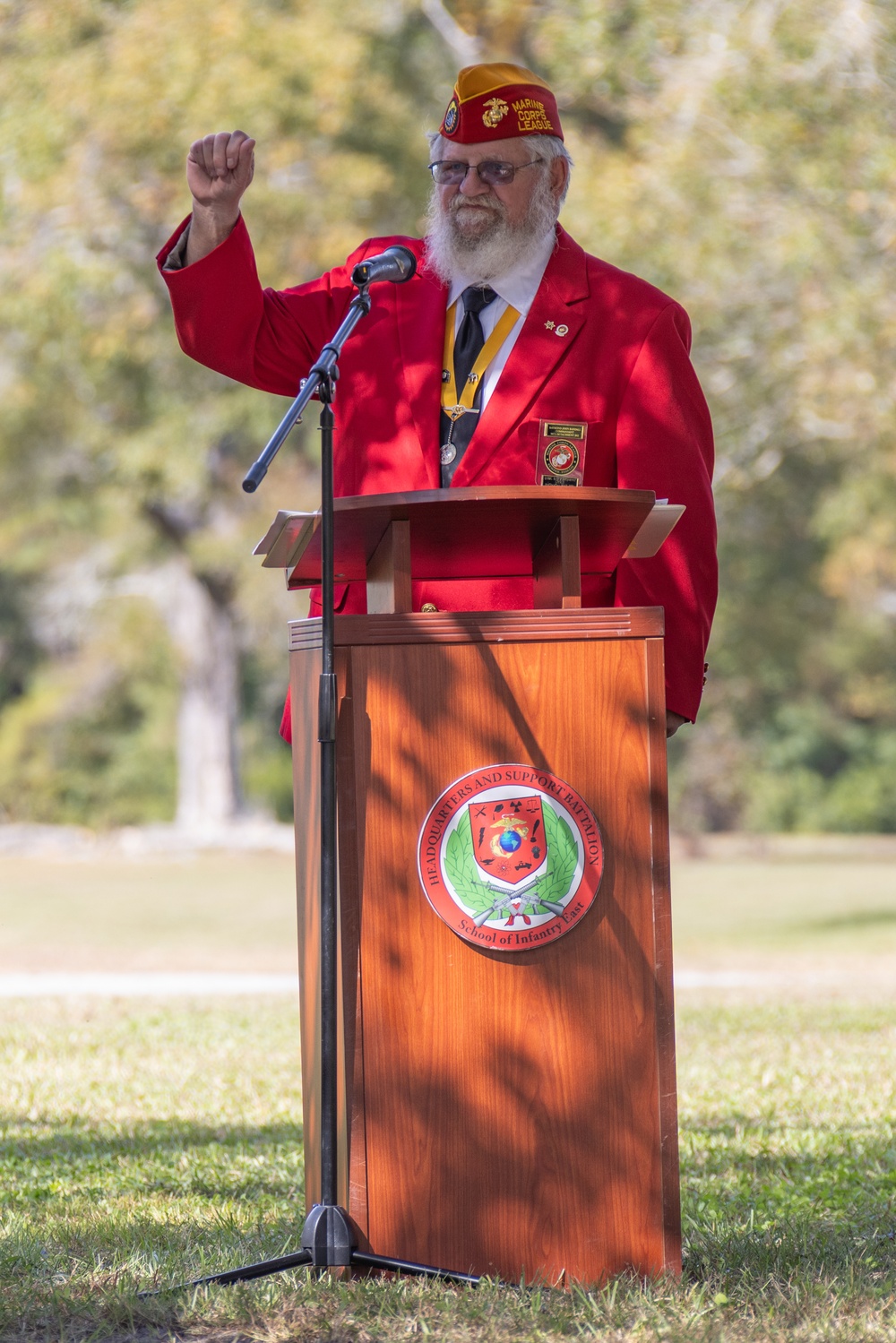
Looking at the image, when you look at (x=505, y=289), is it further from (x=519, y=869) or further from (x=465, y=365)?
(x=519, y=869)

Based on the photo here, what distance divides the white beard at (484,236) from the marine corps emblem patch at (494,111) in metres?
0.16

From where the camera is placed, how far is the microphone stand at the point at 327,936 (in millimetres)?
2957

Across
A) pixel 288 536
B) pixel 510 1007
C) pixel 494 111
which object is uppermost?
pixel 494 111

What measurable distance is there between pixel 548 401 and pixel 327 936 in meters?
1.31

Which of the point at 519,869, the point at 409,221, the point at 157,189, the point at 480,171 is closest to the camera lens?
the point at 519,869

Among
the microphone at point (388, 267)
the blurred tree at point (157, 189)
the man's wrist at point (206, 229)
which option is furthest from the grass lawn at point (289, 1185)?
the blurred tree at point (157, 189)

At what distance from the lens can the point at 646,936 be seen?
309 centimetres

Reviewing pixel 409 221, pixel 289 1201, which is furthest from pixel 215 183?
pixel 409 221

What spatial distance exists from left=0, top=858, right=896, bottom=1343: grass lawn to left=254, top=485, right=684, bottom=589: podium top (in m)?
1.38

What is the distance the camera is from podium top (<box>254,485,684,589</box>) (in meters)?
2.94

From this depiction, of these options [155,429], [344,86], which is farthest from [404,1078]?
[155,429]

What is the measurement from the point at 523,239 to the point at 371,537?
894mm

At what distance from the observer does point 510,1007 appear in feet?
10.1

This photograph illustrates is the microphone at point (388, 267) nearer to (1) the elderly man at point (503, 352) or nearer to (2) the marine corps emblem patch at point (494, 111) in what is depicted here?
(1) the elderly man at point (503, 352)
